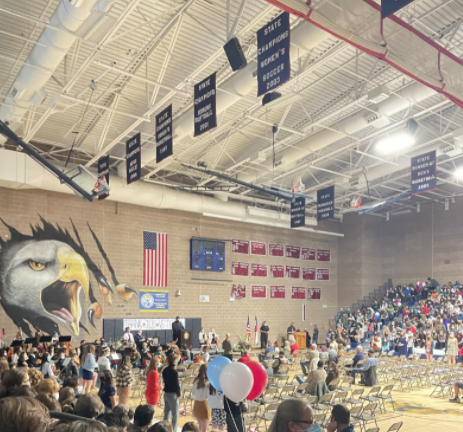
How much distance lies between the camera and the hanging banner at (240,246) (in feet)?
88.1

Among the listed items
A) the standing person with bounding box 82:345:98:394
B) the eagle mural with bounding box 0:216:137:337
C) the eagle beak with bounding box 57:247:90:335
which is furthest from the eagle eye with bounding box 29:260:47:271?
the standing person with bounding box 82:345:98:394

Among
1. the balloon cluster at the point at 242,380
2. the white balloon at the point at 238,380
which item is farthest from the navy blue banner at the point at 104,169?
the white balloon at the point at 238,380

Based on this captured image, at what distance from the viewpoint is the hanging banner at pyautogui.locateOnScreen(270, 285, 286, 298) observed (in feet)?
92.2

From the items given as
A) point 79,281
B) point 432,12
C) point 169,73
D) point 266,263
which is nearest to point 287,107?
point 169,73

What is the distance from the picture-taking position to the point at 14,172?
58.1ft

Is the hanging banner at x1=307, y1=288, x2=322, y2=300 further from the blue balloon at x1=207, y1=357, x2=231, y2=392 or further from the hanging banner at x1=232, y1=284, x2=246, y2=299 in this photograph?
the blue balloon at x1=207, y1=357, x2=231, y2=392

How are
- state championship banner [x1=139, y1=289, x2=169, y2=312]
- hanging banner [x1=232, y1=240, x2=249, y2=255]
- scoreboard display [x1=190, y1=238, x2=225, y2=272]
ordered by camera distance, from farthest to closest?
hanging banner [x1=232, y1=240, x2=249, y2=255] < scoreboard display [x1=190, y1=238, x2=225, y2=272] < state championship banner [x1=139, y1=289, x2=169, y2=312]

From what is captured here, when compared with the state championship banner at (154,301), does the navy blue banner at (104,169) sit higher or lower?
higher

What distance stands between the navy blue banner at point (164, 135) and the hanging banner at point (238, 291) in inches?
580

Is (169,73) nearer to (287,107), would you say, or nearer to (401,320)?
(287,107)

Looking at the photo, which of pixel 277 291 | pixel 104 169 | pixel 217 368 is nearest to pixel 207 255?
pixel 277 291

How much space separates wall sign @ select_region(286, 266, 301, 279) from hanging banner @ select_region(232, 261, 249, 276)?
124 inches

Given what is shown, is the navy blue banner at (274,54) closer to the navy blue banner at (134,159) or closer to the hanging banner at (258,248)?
the navy blue banner at (134,159)

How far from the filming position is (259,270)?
90.8ft
